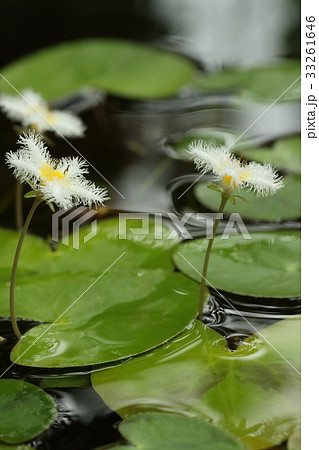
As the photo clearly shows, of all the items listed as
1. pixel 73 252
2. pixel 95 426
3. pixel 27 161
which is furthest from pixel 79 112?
pixel 95 426

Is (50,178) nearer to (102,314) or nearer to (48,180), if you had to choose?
(48,180)

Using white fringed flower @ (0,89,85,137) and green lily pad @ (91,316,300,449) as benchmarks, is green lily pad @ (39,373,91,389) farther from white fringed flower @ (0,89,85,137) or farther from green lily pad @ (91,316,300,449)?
white fringed flower @ (0,89,85,137)

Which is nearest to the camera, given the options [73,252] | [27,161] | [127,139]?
[27,161]

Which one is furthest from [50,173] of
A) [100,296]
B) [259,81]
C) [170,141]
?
[259,81]

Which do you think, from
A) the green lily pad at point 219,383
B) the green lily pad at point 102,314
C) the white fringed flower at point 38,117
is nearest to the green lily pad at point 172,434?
the green lily pad at point 219,383
